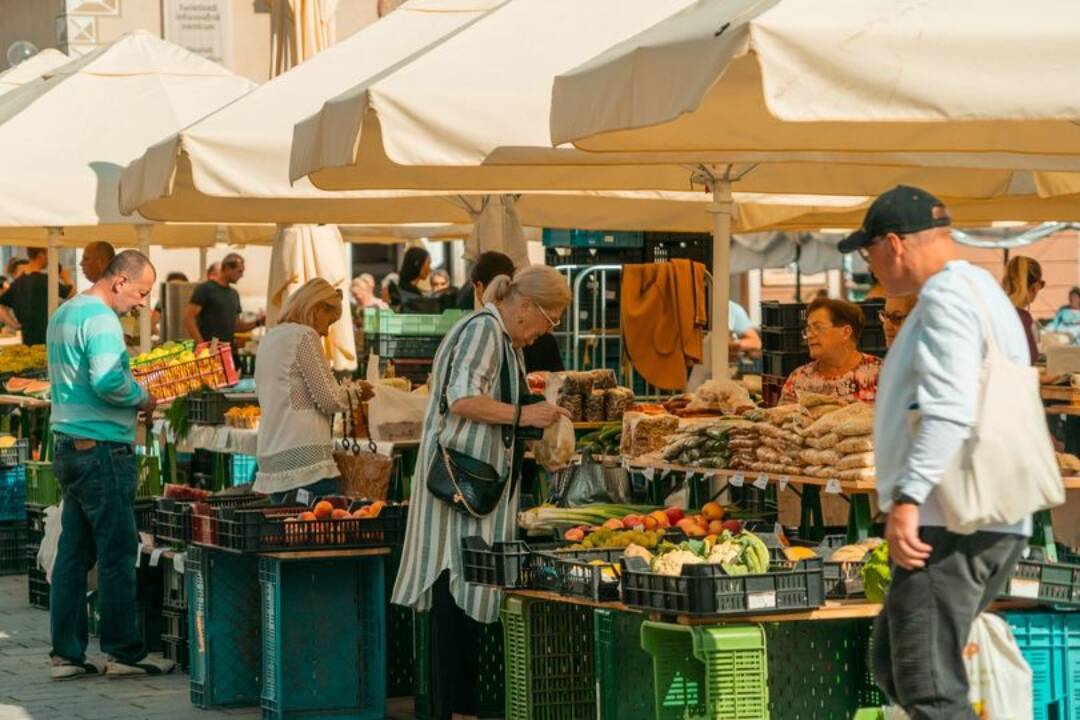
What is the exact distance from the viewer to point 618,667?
23.1 feet

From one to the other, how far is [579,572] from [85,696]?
3116mm

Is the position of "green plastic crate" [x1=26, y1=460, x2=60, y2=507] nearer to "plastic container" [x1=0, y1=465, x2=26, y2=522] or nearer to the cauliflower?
"plastic container" [x1=0, y1=465, x2=26, y2=522]

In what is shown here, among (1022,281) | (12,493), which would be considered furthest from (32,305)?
→ (1022,281)

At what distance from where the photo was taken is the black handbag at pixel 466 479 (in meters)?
7.83

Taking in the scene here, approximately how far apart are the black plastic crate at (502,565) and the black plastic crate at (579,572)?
3 centimetres

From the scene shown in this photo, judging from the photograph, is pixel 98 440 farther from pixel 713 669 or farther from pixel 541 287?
pixel 713 669

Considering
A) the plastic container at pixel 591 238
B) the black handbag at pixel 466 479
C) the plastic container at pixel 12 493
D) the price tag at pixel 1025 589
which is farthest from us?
the plastic container at pixel 591 238

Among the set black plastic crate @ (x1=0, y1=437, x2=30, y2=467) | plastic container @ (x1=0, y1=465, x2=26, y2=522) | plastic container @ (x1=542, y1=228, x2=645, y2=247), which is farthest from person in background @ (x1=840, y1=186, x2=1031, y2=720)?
plastic container @ (x1=542, y1=228, x2=645, y2=247)

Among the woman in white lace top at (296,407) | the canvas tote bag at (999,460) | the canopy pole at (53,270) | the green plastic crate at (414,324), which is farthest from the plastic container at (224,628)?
the canopy pole at (53,270)

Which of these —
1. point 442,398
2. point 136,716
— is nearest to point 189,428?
point 136,716

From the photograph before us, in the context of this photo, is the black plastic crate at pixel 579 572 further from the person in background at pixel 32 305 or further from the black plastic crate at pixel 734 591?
the person in background at pixel 32 305

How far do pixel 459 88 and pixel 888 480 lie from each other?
151 inches

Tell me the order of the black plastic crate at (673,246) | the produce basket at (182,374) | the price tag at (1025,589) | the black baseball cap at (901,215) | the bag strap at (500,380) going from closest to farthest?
the black baseball cap at (901,215) < the price tag at (1025,589) < the bag strap at (500,380) < the produce basket at (182,374) < the black plastic crate at (673,246)

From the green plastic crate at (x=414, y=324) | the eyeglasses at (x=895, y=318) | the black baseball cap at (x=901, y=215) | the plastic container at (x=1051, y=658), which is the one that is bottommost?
the plastic container at (x=1051, y=658)
